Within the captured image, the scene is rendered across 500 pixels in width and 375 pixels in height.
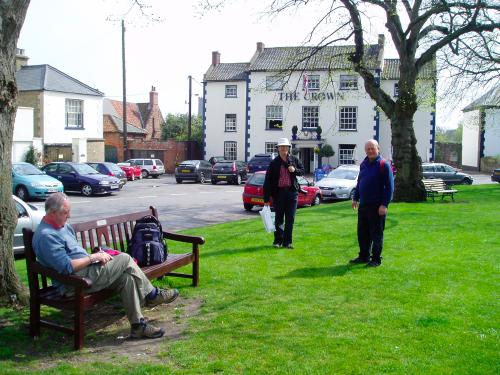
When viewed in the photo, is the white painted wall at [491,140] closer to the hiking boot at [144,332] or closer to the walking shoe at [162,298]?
the walking shoe at [162,298]

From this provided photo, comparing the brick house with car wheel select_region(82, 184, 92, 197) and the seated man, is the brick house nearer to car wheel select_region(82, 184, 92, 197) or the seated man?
car wheel select_region(82, 184, 92, 197)

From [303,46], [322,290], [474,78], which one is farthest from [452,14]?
[322,290]

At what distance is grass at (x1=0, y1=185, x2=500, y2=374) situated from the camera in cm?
469

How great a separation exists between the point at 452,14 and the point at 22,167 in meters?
18.6

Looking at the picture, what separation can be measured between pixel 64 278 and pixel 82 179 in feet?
74.4

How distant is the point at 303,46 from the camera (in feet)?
62.0

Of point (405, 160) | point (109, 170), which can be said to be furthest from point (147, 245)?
point (109, 170)

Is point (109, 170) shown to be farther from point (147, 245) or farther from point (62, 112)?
point (147, 245)

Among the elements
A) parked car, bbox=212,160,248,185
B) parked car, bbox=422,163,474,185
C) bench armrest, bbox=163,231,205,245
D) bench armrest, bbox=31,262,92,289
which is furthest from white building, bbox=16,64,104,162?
bench armrest, bbox=31,262,92,289

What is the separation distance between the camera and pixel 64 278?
526 centimetres

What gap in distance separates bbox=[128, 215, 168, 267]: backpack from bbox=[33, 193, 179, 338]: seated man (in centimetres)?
76

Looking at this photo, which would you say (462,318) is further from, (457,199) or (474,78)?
(474,78)

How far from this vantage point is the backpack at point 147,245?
6.53 metres

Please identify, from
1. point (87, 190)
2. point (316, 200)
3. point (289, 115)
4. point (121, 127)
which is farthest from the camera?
point (121, 127)
